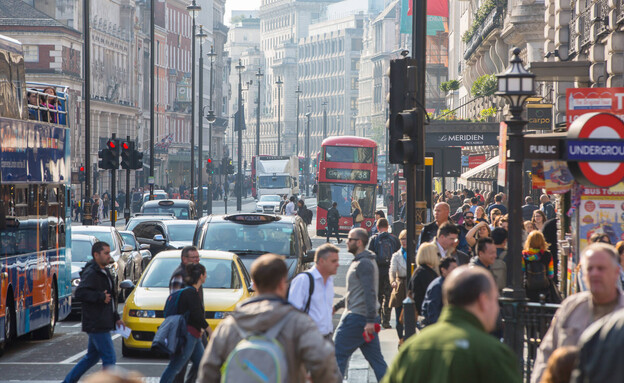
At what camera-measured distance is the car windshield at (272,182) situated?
78.4 metres

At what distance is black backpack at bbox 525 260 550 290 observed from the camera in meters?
13.0

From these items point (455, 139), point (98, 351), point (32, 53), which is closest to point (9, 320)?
point (98, 351)

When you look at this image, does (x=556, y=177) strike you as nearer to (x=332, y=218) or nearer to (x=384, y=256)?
(x=384, y=256)

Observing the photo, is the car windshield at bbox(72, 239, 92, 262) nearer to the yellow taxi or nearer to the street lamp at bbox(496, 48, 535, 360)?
the yellow taxi

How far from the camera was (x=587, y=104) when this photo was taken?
1498 centimetres

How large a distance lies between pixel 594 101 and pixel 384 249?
13.4ft

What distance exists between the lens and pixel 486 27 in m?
46.3

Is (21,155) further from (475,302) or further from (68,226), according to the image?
(475,302)

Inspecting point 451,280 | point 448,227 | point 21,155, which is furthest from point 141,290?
point 451,280

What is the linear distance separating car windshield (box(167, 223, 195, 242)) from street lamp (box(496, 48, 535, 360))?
51.4 ft

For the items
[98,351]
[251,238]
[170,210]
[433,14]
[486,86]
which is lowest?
[98,351]

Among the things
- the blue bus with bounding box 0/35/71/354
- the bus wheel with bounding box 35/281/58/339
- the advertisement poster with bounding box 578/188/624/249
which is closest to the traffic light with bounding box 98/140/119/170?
the blue bus with bounding box 0/35/71/354

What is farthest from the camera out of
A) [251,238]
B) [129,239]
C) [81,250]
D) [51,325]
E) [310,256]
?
[129,239]

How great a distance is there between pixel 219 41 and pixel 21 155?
135m
